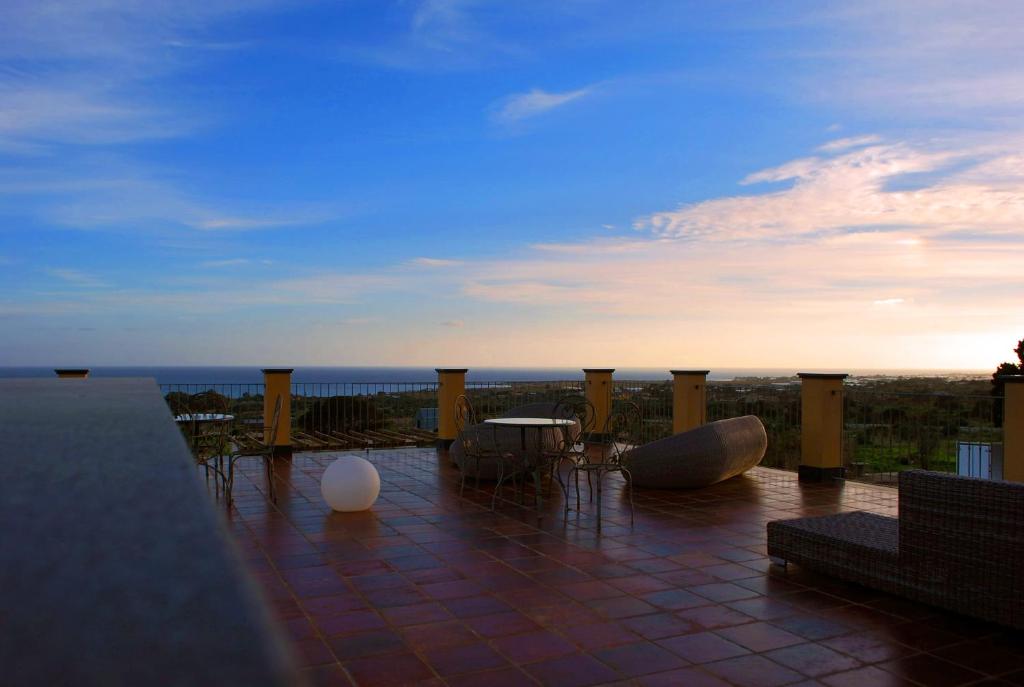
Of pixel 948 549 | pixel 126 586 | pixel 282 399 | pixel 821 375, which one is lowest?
pixel 948 549

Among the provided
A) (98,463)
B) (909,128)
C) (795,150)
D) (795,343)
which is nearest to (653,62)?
(795,150)

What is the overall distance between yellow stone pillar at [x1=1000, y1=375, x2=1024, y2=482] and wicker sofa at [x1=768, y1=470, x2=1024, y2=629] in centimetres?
423

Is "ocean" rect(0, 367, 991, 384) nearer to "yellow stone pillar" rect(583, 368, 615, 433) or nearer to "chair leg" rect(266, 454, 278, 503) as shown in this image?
"yellow stone pillar" rect(583, 368, 615, 433)

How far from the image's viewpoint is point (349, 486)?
6.52 metres

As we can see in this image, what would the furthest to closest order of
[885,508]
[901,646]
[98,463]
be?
[885,508], [901,646], [98,463]

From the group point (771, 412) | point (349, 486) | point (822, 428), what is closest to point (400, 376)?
point (771, 412)

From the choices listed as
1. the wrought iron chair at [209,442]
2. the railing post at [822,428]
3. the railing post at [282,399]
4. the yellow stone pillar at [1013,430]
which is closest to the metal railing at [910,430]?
the railing post at [822,428]

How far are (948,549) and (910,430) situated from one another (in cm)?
620

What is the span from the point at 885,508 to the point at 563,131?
7.59 m

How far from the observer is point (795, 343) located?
54.4 feet

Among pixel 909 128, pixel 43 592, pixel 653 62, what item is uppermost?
pixel 653 62

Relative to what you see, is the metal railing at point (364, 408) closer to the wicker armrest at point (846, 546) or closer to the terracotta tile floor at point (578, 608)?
the terracotta tile floor at point (578, 608)

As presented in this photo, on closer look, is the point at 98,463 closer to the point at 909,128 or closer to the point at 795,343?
the point at 909,128

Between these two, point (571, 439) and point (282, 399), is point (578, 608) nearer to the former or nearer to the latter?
point (571, 439)
